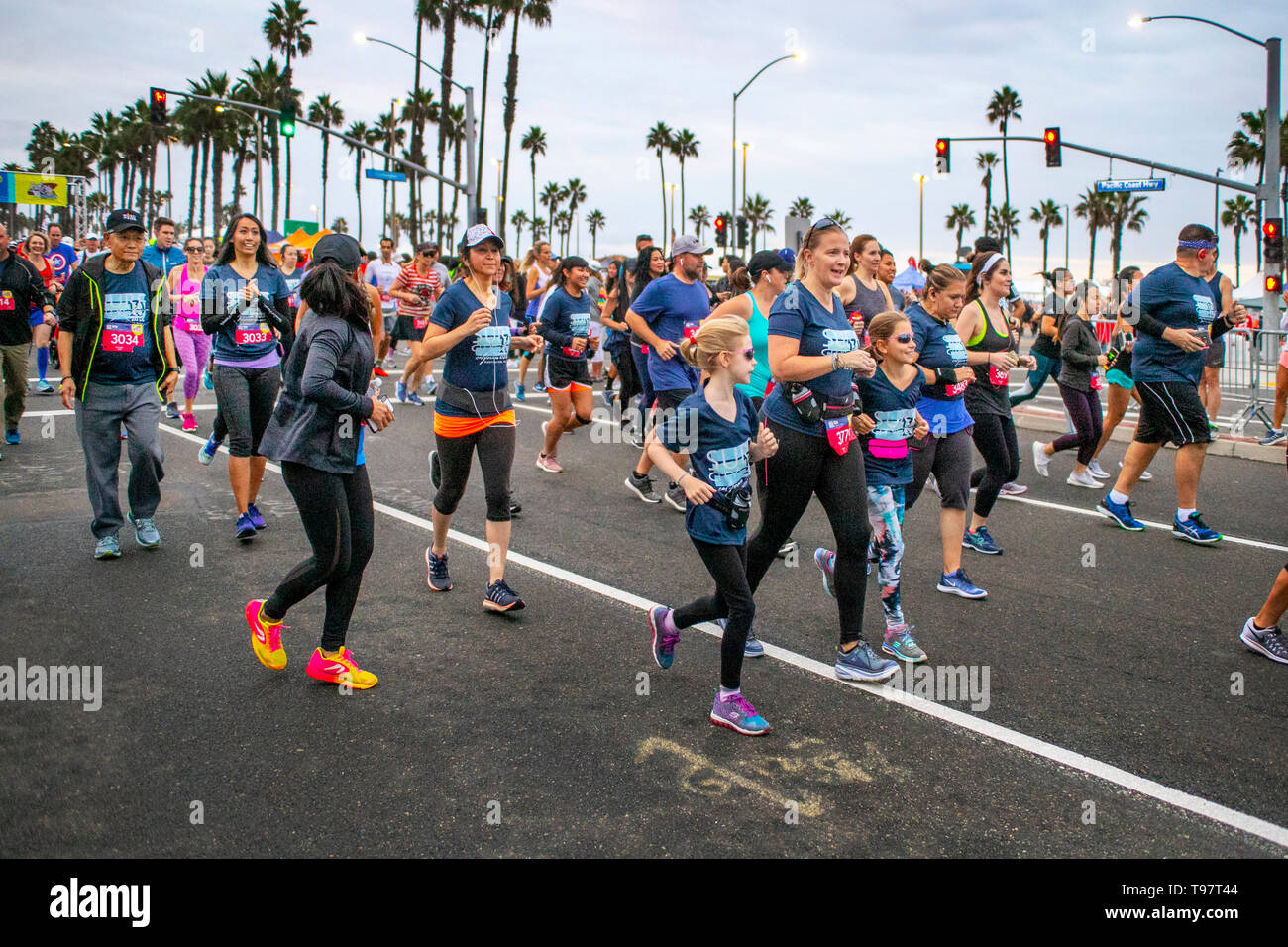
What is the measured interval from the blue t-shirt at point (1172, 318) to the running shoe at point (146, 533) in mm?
7006

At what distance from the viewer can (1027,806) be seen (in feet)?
11.2

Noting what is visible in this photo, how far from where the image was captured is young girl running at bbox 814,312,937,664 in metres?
5.09

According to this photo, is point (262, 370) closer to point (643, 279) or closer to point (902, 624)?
point (643, 279)

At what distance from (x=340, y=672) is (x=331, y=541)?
59 cm

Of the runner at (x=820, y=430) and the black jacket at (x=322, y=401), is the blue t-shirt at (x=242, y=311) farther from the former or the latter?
the runner at (x=820, y=430)

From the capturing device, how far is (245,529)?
22.2ft

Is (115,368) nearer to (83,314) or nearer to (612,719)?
(83,314)

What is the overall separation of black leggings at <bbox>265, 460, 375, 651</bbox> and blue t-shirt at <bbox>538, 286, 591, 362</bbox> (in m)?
4.93

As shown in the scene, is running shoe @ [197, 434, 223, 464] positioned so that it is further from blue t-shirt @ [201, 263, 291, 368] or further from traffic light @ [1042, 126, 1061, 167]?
traffic light @ [1042, 126, 1061, 167]

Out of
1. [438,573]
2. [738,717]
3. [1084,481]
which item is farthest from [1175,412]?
[438,573]

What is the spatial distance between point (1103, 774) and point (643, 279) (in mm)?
6544

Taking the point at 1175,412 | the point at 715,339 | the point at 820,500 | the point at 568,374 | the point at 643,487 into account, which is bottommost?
the point at 643,487

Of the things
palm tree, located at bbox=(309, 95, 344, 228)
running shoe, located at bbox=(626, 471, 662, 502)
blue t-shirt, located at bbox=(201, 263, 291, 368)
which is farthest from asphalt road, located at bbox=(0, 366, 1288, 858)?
palm tree, located at bbox=(309, 95, 344, 228)
